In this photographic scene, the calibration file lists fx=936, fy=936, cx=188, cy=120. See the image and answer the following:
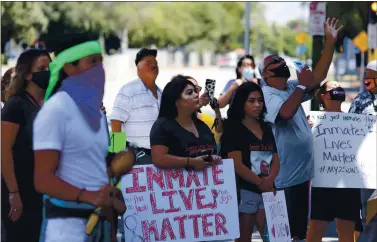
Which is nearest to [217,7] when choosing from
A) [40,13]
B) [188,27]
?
[188,27]

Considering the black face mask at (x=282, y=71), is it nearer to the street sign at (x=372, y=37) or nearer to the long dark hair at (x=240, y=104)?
the long dark hair at (x=240, y=104)

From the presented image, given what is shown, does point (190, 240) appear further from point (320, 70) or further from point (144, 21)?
point (144, 21)

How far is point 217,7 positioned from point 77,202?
11950cm

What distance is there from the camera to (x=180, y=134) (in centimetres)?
617

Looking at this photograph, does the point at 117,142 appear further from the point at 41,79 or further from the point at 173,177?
the point at 41,79

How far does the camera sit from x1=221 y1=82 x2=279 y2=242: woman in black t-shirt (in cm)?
661

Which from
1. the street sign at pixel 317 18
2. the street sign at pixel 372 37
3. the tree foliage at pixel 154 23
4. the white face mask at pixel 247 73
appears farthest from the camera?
the tree foliage at pixel 154 23

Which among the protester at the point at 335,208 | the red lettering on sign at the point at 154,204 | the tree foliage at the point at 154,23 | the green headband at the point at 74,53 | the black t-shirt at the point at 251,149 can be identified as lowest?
the protester at the point at 335,208

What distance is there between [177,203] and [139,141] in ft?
4.94

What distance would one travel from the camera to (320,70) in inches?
268

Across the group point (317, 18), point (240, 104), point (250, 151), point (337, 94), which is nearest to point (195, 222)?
point (250, 151)

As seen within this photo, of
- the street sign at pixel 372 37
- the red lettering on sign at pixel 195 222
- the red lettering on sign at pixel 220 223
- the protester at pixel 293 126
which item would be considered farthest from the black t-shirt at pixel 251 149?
the street sign at pixel 372 37

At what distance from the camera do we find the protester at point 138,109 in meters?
7.77

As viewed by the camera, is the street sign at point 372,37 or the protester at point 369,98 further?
the street sign at point 372,37
